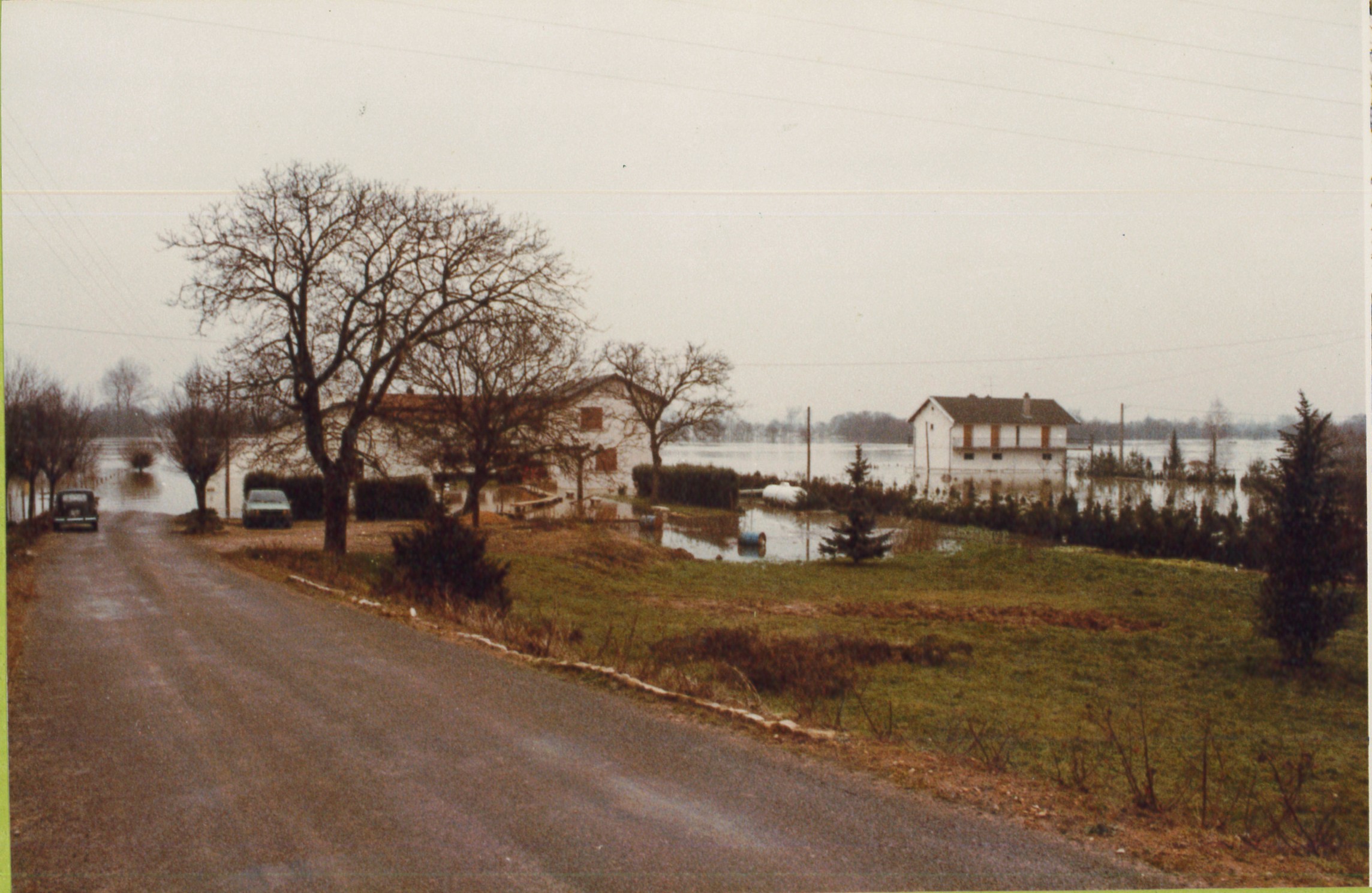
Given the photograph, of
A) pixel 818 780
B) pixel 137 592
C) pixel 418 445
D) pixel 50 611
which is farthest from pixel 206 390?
pixel 818 780

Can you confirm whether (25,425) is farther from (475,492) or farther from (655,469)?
(655,469)

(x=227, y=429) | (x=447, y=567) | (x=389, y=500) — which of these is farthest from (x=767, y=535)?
(x=227, y=429)

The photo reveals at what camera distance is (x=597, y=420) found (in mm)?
32812

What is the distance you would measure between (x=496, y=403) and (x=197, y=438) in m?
11.3

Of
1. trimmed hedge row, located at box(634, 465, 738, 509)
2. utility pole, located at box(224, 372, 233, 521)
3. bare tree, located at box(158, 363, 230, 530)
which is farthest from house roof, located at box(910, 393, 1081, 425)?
bare tree, located at box(158, 363, 230, 530)

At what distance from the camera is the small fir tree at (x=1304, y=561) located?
11.2m

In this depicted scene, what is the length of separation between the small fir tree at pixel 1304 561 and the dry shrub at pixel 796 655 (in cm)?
407

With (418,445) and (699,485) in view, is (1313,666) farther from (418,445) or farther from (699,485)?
(699,485)

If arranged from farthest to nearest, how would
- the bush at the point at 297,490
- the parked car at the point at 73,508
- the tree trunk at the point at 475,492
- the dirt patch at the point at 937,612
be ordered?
1. the bush at the point at 297,490
2. the tree trunk at the point at 475,492
3. the parked car at the point at 73,508
4. the dirt patch at the point at 937,612

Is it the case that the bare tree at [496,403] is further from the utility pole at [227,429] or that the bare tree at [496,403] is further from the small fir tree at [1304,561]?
the small fir tree at [1304,561]

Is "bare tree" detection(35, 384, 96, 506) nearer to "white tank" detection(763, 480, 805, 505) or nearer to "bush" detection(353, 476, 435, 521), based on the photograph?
"bush" detection(353, 476, 435, 521)

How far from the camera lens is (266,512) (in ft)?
101

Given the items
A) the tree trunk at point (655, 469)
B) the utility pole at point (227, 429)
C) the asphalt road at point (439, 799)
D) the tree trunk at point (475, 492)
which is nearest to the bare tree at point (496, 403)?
the tree trunk at point (475, 492)

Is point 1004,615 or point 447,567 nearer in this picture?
point 447,567
